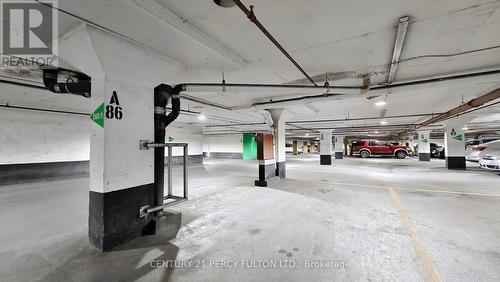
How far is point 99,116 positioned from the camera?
7.41 feet

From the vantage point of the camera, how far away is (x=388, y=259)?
2.00 meters

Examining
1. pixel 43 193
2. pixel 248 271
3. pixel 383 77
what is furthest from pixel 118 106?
pixel 43 193

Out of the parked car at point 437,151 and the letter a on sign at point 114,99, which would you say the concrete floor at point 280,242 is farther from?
the parked car at point 437,151

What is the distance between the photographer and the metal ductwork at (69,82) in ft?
8.93

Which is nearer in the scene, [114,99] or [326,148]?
[114,99]

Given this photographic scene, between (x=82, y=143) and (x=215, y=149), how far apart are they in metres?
10.1

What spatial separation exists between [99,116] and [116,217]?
1144mm

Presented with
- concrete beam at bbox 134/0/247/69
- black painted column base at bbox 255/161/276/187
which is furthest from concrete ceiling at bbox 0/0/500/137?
black painted column base at bbox 255/161/276/187

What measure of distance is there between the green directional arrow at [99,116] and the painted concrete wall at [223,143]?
45.1 feet

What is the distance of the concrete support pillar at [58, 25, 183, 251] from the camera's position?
7.14 feet

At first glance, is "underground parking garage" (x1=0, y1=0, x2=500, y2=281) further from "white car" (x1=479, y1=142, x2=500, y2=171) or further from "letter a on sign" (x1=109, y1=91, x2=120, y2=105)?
"white car" (x1=479, y1=142, x2=500, y2=171)

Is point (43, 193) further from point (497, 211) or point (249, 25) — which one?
point (497, 211)

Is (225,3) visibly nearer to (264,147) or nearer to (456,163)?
(264,147)

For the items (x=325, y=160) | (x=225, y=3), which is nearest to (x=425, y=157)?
(x=325, y=160)
